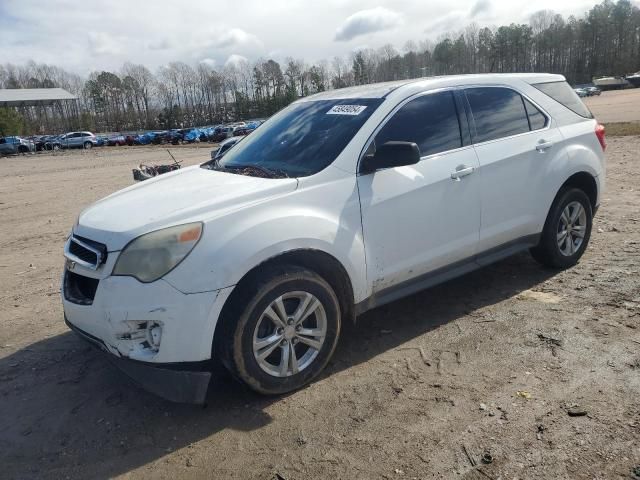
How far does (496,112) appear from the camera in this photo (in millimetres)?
4672

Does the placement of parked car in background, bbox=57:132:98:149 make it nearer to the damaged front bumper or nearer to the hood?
the hood

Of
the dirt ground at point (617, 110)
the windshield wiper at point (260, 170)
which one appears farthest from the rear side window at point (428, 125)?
the dirt ground at point (617, 110)

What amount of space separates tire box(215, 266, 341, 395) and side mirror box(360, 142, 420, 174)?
89 centimetres

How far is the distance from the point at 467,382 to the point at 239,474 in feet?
5.12

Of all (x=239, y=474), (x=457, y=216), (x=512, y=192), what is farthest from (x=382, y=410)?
(x=512, y=192)

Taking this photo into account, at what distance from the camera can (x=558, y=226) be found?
16.8 ft

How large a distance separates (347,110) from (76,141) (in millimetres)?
58480

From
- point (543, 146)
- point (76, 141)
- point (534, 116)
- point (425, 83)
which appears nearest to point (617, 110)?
point (534, 116)

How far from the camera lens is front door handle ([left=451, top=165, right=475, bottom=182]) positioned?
13.7 ft

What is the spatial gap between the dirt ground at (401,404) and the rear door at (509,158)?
676 mm

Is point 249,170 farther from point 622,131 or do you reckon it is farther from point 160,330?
point 622,131

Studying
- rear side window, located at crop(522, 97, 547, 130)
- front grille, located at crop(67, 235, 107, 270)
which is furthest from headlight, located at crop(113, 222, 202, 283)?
rear side window, located at crop(522, 97, 547, 130)

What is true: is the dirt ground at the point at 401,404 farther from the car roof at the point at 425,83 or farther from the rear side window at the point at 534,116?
the car roof at the point at 425,83

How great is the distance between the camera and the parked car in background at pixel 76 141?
55406mm
